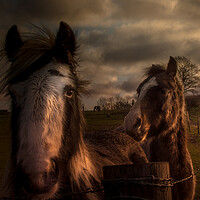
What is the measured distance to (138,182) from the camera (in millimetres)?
1581

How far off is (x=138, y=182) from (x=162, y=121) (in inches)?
132

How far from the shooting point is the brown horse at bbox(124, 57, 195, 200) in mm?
4488

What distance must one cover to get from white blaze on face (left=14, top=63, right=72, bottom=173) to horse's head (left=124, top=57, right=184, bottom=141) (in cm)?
272

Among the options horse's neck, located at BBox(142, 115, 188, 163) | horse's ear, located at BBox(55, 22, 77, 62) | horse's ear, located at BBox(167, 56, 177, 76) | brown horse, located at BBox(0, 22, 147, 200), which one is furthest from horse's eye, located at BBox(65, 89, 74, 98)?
horse's ear, located at BBox(167, 56, 177, 76)

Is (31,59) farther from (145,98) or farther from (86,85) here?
(145,98)

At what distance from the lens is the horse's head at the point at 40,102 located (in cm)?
156

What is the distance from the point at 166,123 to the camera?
184 inches

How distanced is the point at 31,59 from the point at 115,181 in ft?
4.56

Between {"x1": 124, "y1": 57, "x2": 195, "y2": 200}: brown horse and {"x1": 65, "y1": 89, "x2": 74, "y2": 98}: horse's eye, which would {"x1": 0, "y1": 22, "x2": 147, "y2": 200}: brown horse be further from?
{"x1": 124, "y1": 57, "x2": 195, "y2": 200}: brown horse

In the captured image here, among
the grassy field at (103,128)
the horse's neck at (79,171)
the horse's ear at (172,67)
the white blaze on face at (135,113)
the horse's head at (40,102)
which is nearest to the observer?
the horse's head at (40,102)

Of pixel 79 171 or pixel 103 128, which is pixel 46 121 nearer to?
pixel 79 171

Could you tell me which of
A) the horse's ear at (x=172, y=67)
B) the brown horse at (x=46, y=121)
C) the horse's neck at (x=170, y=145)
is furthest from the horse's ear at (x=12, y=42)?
the horse's ear at (x=172, y=67)

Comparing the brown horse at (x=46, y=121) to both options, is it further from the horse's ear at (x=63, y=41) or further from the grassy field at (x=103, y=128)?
the grassy field at (x=103, y=128)

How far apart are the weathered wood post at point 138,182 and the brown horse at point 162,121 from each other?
286 cm
